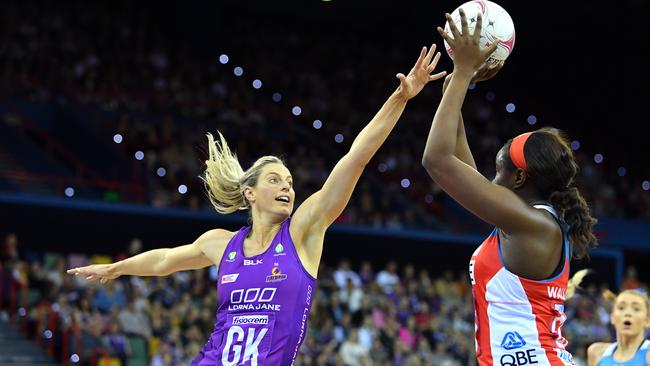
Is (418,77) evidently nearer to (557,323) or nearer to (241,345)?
(557,323)

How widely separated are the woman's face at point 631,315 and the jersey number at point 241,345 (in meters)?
3.13

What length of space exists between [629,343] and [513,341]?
3.28m

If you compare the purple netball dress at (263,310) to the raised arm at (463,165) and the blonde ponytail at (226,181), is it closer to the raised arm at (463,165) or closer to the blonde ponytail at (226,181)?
the blonde ponytail at (226,181)

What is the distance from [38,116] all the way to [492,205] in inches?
716

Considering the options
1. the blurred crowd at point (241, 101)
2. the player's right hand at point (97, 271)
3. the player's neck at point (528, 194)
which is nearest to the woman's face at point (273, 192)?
the player's right hand at point (97, 271)

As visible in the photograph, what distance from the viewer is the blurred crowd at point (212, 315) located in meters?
13.5

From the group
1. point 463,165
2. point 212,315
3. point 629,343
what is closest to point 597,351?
point 629,343

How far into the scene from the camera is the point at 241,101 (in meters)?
23.5

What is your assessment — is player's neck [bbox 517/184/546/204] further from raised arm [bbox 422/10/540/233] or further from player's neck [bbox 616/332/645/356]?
player's neck [bbox 616/332/645/356]

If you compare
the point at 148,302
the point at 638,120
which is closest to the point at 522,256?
the point at 148,302

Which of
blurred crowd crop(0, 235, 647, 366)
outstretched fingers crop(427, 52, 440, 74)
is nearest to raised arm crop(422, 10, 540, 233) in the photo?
outstretched fingers crop(427, 52, 440, 74)

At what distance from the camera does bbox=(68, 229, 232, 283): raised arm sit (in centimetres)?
544

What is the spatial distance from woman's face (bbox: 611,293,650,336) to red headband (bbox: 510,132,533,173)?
3410 millimetres

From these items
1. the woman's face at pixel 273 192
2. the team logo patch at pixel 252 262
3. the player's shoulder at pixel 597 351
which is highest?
the woman's face at pixel 273 192
